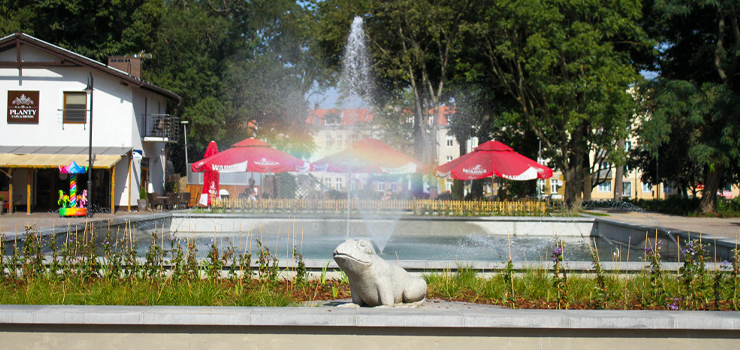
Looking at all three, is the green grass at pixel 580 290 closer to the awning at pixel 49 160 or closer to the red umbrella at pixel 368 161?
the red umbrella at pixel 368 161

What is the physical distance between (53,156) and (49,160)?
581mm

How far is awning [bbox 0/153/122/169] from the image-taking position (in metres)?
23.2

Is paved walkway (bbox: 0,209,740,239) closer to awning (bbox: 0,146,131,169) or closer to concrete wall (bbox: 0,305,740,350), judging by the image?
awning (bbox: 0,146,131,169)

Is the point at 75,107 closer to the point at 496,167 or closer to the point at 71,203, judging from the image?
the point at 71,203

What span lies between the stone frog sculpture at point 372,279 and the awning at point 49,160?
2127 cm

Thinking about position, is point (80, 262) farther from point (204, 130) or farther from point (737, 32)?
point (204, 130)

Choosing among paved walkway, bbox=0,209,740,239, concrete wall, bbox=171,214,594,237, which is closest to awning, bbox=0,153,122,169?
paved walkway, bbox=0,209,740,239

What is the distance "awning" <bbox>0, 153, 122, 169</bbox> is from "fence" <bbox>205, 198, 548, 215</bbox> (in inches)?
259

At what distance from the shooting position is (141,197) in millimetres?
27125

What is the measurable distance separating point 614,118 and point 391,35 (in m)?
12.6

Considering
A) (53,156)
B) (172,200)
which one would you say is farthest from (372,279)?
(53,156)

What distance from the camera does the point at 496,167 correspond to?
21.2 meters

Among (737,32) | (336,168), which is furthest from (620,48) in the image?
(336,168)

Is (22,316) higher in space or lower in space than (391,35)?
lower
